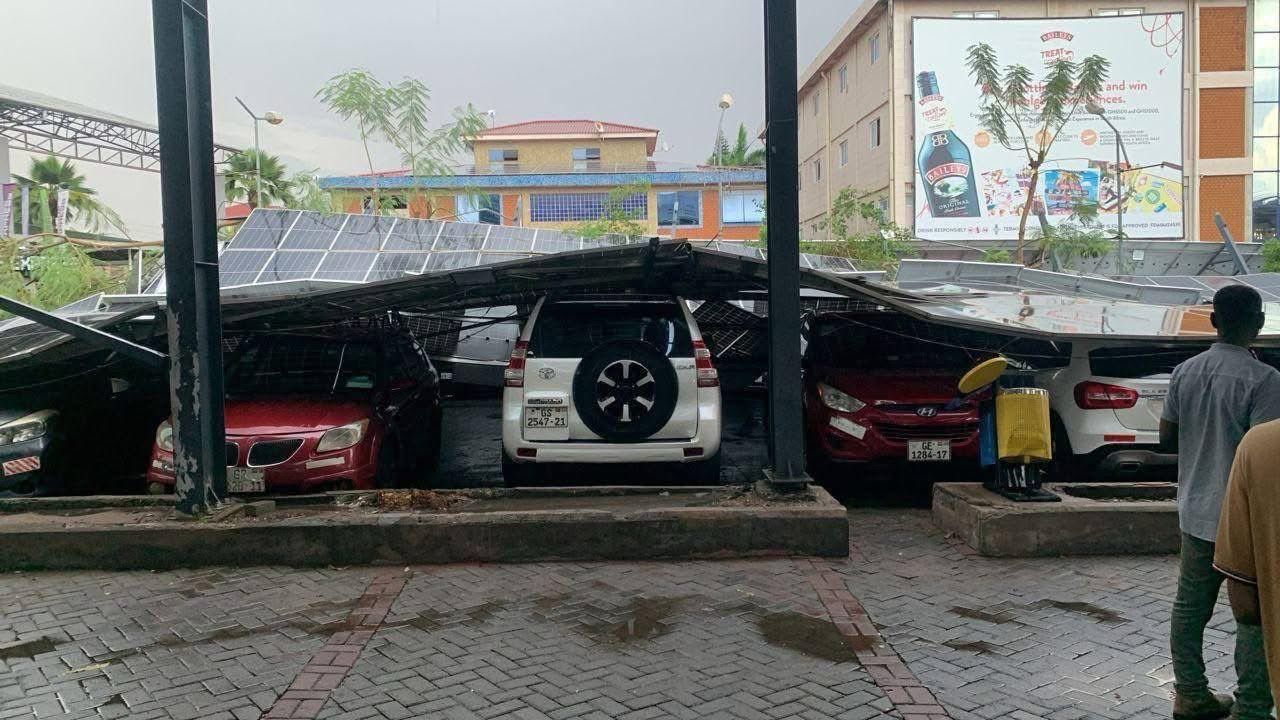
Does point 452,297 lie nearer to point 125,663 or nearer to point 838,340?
point 838,340

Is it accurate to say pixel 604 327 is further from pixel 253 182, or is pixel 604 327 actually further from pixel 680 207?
pixel 680 207

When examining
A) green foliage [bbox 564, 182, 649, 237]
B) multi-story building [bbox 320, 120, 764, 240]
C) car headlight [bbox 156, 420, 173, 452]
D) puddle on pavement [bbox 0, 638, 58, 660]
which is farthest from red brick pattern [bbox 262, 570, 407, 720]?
multi-story building [bbox 320, 120, 764, 240]

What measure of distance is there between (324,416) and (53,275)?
32.7 feet

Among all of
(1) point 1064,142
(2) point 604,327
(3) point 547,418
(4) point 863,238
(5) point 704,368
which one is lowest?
(3) point 547,418

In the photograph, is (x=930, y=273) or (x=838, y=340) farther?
(x=930, y=273)

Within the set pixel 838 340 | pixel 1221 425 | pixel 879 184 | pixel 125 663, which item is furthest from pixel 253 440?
pixel 879 184

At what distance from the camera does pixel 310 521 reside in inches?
260

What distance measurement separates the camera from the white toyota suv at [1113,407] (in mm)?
8297

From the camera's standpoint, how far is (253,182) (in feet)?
126

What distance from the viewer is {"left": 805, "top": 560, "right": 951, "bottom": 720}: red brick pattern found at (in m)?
4.35

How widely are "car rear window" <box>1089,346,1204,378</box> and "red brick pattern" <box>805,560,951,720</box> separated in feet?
11.9

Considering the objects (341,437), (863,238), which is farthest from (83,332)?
(863,238)

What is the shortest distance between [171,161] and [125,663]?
11.8ft

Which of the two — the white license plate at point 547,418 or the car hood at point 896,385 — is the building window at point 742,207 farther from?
the white license plate at point 547,418
